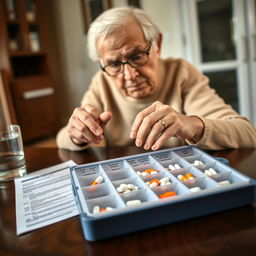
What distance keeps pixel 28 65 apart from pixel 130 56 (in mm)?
3151

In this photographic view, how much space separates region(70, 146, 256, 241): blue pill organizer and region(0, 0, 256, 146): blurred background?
2.26m

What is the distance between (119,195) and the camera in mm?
522

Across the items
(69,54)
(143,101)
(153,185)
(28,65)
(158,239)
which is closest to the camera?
(158,239)

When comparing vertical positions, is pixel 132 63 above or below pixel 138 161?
above

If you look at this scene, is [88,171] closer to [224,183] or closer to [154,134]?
[154,134]

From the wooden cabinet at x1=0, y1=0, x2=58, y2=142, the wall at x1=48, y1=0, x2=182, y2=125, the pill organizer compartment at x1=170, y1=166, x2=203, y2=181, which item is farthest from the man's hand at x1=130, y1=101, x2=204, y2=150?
the wall at x1=48, y1=0, x2=182, y2=125

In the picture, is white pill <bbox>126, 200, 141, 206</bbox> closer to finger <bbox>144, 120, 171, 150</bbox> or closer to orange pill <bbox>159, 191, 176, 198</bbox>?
orange pill <bbox>159, 191, 176, 198</bbox>

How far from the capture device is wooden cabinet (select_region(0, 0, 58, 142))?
3.26 m

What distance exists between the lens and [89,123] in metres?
0.88

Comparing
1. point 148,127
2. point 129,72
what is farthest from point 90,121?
point 129,72

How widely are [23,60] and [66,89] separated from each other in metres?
0.69

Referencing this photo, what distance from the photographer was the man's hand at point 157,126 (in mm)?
744

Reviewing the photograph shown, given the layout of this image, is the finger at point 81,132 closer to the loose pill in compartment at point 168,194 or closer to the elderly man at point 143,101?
the elderly man at point 143,101

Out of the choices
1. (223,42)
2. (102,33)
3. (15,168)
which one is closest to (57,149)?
(15,168)
